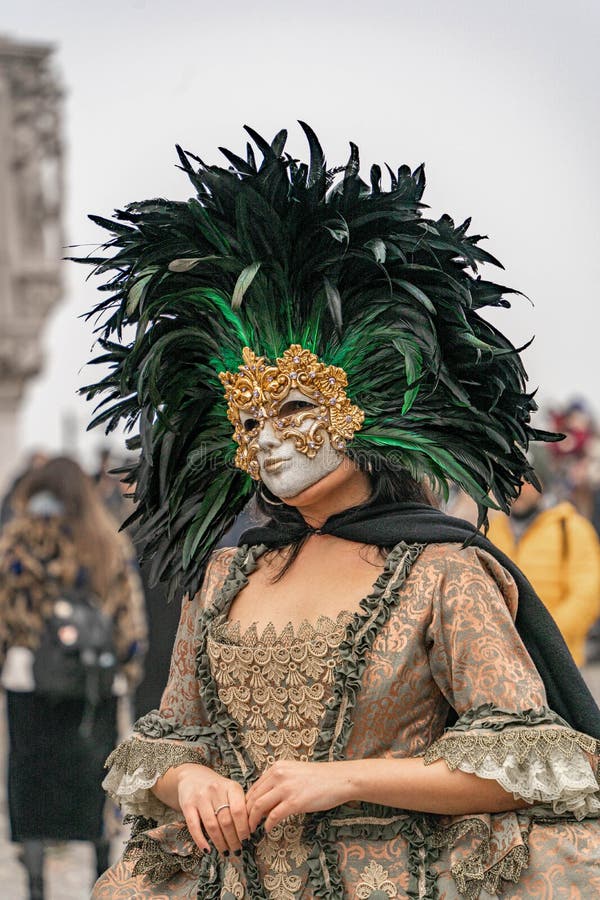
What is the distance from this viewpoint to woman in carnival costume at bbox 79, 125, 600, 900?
246cm

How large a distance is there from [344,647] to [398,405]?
1.45ft

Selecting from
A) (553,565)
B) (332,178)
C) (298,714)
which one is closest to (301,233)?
(332,178)

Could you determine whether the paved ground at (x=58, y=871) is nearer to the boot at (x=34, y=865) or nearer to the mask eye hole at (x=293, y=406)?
the boot at (x=34, y=865)

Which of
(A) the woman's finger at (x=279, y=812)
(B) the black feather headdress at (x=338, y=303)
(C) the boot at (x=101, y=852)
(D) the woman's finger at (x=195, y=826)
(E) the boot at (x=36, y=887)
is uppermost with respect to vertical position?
(B) the black feather headdress at (x=338, y=303)

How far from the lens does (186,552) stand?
2840 millimetres

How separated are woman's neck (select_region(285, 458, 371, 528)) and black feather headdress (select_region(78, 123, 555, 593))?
56 millimetres

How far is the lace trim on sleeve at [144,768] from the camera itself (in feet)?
8.89

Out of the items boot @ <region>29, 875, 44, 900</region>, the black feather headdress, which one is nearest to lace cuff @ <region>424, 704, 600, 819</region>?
the black feather headdress

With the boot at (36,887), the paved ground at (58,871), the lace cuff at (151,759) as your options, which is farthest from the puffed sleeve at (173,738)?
the paved ground at (58,871)

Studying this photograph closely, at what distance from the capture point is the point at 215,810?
255 cm

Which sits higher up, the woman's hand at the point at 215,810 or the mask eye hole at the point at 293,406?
the mask eye hole at the point at 293,406

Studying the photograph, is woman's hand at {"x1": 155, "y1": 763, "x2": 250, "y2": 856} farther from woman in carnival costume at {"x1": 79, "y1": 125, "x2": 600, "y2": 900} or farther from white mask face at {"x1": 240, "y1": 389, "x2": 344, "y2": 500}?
white mask face at {"x1": 240, "y1": 389, "x2": 344, "y2": 500}

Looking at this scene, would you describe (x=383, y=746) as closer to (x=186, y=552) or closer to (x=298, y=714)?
(x=298, y=714)

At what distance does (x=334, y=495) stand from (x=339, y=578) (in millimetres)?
157
